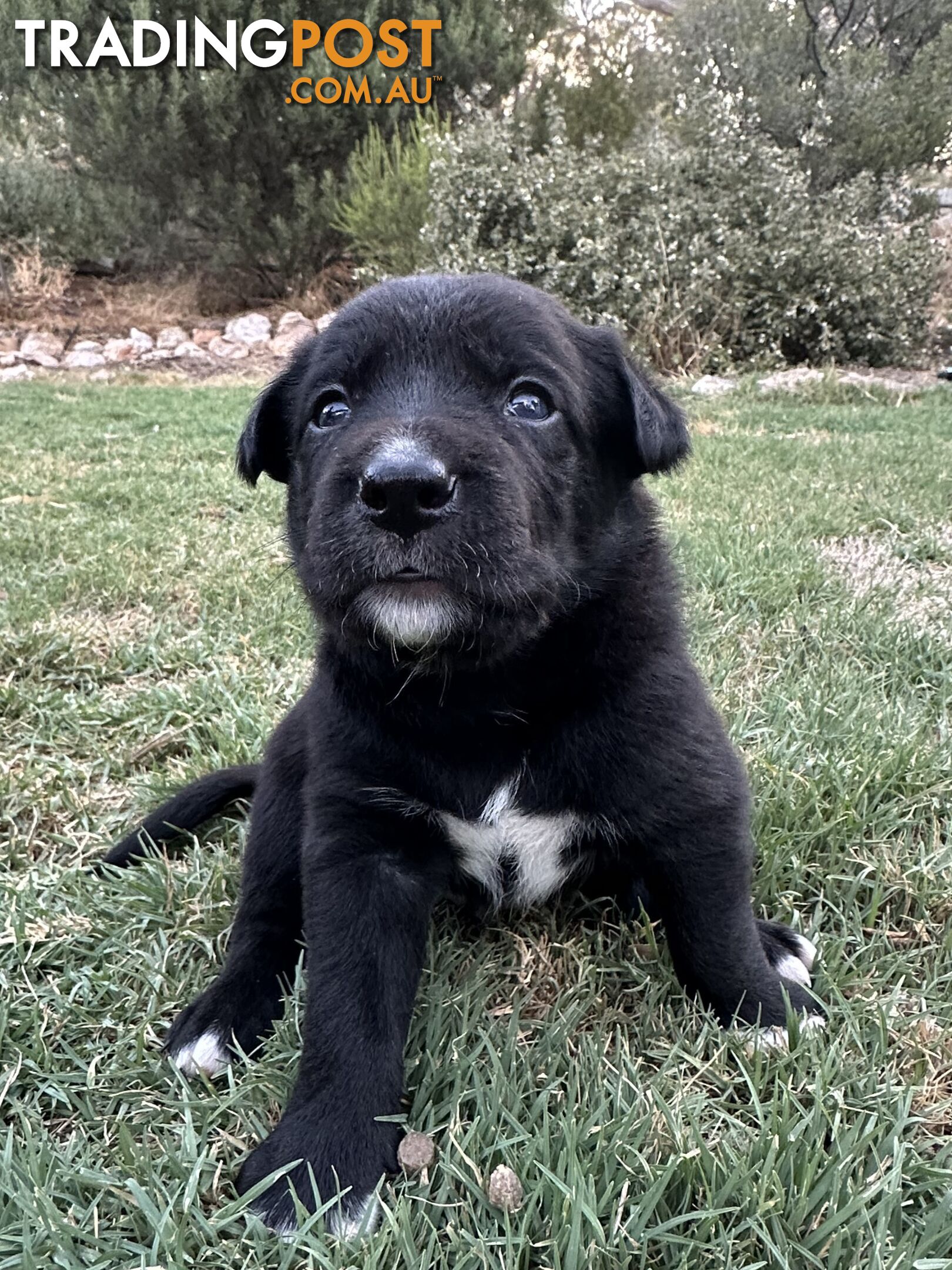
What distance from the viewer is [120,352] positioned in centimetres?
1325

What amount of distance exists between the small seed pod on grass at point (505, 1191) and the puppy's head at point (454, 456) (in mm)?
702

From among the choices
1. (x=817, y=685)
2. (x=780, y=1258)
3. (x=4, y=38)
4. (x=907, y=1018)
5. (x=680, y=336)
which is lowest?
(x=680, y=336)

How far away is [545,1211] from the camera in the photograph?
4.03 feet

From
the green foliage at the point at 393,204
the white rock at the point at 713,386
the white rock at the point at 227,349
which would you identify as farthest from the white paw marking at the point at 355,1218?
the white rock at the point at 227,349

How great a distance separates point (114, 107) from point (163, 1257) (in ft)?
56.0

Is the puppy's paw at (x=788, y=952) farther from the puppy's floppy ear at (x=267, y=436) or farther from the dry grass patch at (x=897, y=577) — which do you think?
the dry grass patch at (x=897, y=577)

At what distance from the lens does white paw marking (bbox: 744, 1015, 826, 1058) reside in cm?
148

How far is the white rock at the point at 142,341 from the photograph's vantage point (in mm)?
13367

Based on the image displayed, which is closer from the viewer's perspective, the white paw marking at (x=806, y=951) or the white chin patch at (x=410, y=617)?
the white chin patch at (x=410, y=617)

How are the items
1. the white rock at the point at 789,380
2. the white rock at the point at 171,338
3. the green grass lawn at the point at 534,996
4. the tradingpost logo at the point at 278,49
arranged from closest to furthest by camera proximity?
1. the green grass lawn at the point at 534,996
2. the white rock at the point at 789,380
3. the white rock at the point at 171,338
4. the tradingpost logo at the point at 278,49

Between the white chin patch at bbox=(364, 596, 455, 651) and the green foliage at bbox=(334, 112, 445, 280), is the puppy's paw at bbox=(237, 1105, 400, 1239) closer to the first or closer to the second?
the white chin patch at bbox=(364, 596, 455, 651)

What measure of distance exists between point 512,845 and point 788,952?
1.83ft

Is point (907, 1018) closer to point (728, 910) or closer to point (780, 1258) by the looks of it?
point (728, 910)

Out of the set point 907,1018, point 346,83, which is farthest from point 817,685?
point 346,83
